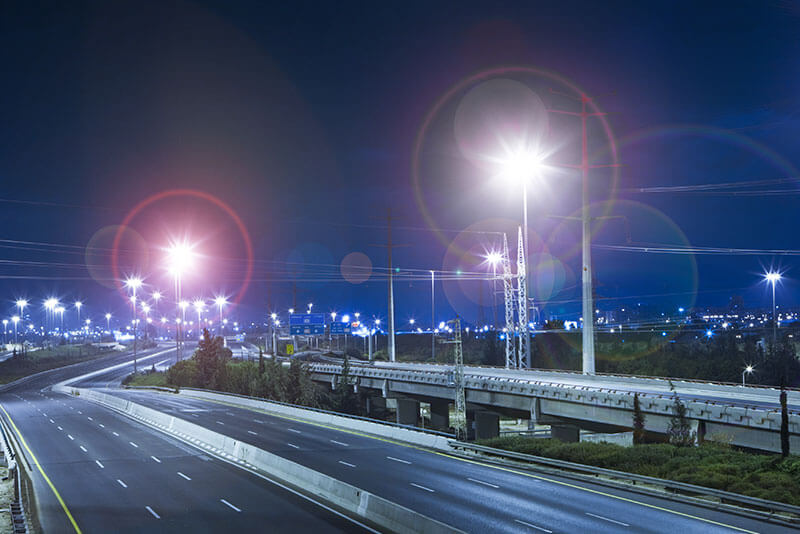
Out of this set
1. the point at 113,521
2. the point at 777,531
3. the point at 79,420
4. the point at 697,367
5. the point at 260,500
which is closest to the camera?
the point at 777,531

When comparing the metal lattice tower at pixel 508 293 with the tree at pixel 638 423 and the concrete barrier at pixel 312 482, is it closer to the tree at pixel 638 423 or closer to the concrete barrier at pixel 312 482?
the tree at pixel 638 423

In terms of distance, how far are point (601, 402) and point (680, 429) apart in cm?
619

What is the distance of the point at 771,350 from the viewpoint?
254 feet

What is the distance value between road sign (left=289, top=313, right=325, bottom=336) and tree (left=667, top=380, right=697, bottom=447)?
2071 inches

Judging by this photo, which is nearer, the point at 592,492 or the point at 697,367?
the point at 592,492

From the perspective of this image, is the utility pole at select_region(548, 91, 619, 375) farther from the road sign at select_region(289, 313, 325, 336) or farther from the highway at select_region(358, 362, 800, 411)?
the road sign at select_region(289, 313, 325, 336)

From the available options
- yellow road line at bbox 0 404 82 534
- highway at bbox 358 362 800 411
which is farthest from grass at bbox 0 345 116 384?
highway at bbox 358 362 800 411

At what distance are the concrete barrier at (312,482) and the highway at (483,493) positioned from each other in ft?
6.80

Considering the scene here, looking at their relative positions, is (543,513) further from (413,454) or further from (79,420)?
(79,420)

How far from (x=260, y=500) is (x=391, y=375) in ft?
145

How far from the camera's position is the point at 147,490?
2789cm

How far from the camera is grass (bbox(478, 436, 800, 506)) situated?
24094mm

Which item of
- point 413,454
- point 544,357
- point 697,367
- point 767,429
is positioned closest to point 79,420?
point 413,454

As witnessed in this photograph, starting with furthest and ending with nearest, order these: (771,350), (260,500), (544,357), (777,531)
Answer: (544,357)
(771,350)
(260,500)
(777,531)
